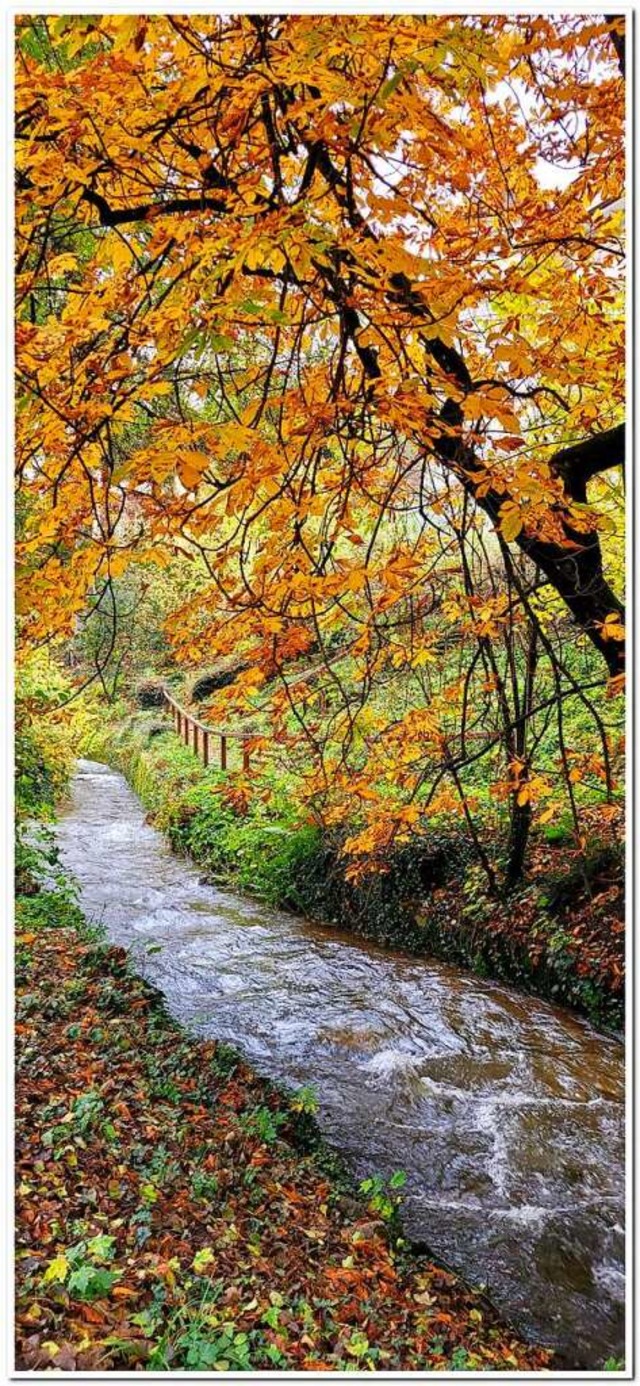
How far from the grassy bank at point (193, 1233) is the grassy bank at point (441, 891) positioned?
1.21 m

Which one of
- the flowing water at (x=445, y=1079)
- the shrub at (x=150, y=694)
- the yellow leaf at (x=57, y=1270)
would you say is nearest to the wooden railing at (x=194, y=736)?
the shrub at (x=150, y=694)

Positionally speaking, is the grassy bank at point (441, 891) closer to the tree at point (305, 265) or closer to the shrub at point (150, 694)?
the shrub at point (150, 694)

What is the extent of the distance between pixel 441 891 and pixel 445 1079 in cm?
133

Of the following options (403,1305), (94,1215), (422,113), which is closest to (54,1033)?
(94,1215)

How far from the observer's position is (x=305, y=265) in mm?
1485

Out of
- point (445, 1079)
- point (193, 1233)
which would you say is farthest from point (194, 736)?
point (193, 1233)

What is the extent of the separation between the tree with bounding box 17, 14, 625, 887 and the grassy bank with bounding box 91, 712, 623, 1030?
1553 millimetres

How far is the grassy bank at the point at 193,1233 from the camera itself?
1635 mm

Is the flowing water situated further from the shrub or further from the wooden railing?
the shrub

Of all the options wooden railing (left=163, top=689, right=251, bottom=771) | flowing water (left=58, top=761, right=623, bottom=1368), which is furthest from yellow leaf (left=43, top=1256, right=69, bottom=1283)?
wooden railing (left=163, top=689, right=251, bottom=771)

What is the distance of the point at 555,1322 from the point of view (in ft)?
7.14

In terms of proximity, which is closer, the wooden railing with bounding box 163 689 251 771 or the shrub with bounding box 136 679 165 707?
the wooden railing with bounding box 163 689 251 771

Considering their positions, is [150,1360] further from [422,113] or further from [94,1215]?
[422,113]

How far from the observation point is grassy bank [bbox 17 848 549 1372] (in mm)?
1635
